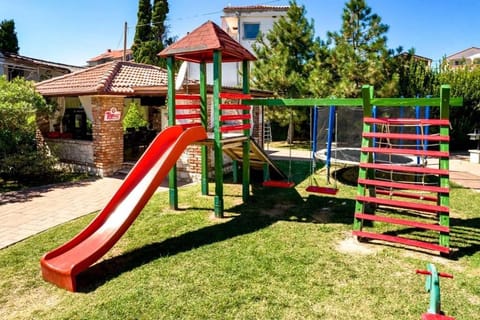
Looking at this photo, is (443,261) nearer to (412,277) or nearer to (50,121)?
(412,277)

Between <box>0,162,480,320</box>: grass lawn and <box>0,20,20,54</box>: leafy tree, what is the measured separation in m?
27.3

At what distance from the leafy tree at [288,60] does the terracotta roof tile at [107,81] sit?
19.0 ft

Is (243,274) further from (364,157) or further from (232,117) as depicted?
(232,117)

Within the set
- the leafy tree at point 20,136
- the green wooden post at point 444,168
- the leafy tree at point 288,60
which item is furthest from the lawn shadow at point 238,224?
the leafy tree at point 288,60

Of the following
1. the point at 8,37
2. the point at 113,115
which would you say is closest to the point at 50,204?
the point at 113,115

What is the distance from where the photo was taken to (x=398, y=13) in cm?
1394

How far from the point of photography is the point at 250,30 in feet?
75.7

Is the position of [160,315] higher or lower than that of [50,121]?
lower

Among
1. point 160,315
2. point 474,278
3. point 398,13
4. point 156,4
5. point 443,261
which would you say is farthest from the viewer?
point 156,4

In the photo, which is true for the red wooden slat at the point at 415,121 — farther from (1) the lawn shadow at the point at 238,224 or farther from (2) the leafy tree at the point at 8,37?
(2) the leafy tree at the point at 8,37

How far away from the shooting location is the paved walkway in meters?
5.84

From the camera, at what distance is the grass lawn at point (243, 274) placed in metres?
3.39

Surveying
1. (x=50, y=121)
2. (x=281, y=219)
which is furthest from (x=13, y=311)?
(x=50, y=121)

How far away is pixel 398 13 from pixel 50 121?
13.5 m
